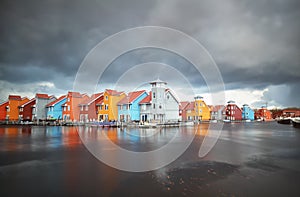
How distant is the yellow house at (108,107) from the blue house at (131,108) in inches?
45.8

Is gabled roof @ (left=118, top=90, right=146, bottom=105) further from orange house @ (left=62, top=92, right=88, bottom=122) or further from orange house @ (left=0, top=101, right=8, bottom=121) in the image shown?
orange house @ (left=0, top=101, right=8, bottom=121)

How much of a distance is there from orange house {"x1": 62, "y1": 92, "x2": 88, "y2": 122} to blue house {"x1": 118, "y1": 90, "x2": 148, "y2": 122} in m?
11.4

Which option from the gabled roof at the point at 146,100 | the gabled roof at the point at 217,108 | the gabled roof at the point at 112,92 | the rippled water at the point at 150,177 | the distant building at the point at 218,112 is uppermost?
the gabled roof at the point at 112,92

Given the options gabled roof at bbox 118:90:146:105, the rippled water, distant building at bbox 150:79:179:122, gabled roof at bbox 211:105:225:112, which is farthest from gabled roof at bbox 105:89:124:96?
Answer: gabled roof at bbox 211:105:225:112

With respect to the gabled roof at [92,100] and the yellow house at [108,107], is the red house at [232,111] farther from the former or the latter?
the gabled roof at [92,100]

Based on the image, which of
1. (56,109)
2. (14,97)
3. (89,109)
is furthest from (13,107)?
(89,109)

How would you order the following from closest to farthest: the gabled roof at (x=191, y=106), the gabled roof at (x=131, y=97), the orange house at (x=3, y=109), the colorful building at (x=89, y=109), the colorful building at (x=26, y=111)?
the gabled roof at (x=131, y=97) → the colorful building at (x=89, y=109) → the colorful building at (x=26, y=111) → the orange house at (x=3, y=109) → the gabled roof at (x=191, y=106)

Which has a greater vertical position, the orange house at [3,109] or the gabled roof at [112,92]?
the gabled roof at [112,92]

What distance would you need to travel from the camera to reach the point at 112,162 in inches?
388

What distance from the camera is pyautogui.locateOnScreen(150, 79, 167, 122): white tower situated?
42594mm

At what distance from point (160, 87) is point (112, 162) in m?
33.8

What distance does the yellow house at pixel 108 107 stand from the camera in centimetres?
4716

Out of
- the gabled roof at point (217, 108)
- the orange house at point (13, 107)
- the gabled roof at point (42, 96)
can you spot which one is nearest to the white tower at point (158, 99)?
the gabled roof at point (42, 96)

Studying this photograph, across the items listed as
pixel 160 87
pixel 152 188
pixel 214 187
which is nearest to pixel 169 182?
pixel 152 188
